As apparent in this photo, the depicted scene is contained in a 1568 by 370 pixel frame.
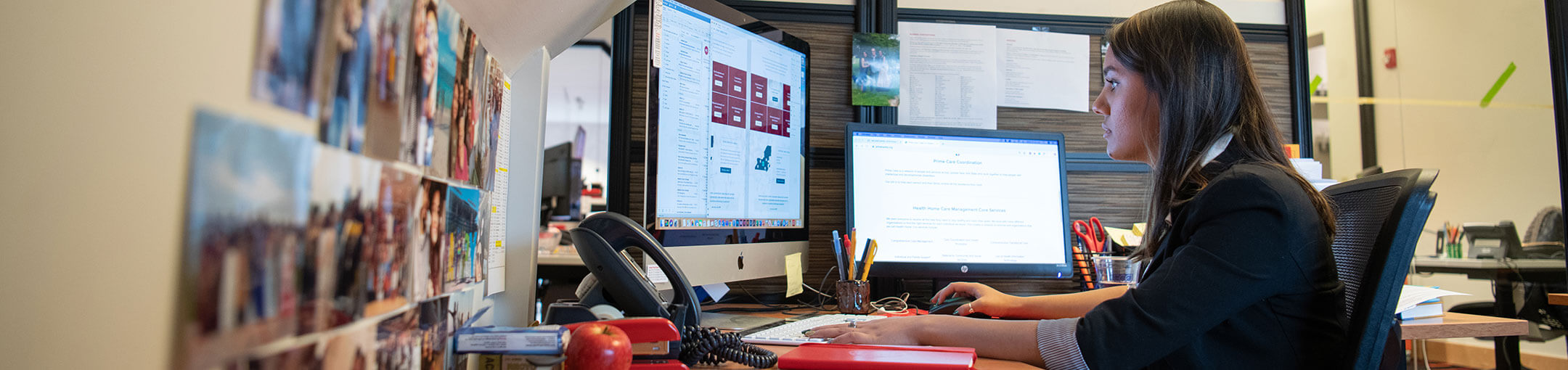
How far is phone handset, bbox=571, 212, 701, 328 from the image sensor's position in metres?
A: 0.80

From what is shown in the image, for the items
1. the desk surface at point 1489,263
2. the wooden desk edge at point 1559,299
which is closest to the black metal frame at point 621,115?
the wooden desk edge at point 1559,299

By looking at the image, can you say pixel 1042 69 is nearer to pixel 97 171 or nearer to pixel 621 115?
pixel 621 115

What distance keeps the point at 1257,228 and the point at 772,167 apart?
712 mm

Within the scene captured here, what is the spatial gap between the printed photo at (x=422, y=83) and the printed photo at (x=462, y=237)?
0.06 metres

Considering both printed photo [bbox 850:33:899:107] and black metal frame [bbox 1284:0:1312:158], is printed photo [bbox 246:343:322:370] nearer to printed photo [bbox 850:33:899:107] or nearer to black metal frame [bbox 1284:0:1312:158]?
printed photo [bbox 850:33:899:107]

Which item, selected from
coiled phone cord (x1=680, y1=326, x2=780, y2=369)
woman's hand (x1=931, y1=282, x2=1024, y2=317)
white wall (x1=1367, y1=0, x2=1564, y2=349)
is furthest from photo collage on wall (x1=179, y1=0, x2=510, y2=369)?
white wall (x1=1367, y1=0, x2=1564, y2=349)

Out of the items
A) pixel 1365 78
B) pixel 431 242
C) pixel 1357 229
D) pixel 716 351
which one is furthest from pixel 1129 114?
pixel 1365 78

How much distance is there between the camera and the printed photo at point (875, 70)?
1.48m

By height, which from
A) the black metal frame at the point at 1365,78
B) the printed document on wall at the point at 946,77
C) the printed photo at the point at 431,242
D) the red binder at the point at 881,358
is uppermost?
the black metal frame at the point at 1365,78

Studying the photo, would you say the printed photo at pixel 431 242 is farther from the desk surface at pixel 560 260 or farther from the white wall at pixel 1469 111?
the white wall at pixel 1469 111

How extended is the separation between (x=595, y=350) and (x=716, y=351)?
24cm

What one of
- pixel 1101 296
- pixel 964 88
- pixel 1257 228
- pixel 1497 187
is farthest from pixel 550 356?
pixel 1497 187

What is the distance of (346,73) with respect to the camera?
301mm

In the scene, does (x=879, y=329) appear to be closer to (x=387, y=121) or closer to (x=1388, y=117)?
(x=387, y=121)
